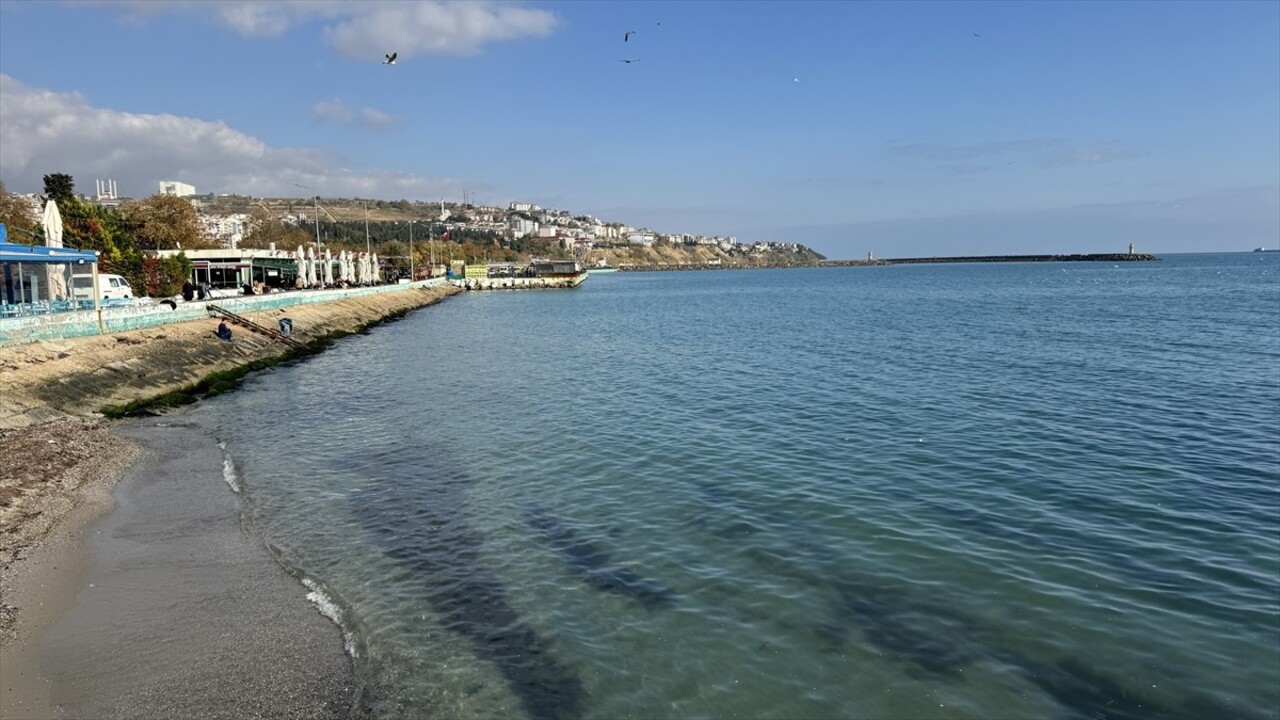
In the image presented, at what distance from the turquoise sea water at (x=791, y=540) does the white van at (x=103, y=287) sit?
15.1 meters

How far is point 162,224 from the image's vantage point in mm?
77125

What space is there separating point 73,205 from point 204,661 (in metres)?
73.0

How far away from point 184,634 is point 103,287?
4341 centimetres

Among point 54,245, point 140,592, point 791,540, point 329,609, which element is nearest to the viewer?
point 329,609

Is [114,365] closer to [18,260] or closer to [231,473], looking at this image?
[18,260]

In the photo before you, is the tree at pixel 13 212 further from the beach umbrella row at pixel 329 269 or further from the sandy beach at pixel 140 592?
the sandy beach at pixel 140 592

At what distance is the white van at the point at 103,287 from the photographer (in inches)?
1457

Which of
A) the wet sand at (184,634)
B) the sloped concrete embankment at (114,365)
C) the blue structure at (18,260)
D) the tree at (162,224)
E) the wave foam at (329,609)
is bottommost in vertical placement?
the wave foam at (329,609)

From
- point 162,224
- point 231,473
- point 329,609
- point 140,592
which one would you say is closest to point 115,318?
point 231,473

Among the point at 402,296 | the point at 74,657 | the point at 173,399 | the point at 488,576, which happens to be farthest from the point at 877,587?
the point at 402,296

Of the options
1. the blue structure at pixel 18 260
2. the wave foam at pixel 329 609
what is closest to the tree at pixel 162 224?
the blue structure at pixel 18 260

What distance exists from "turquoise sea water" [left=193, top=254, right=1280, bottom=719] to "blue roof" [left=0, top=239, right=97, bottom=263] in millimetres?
10592

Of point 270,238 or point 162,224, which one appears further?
point 270,238

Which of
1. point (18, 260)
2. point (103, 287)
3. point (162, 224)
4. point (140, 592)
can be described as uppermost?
point (162, 224)
